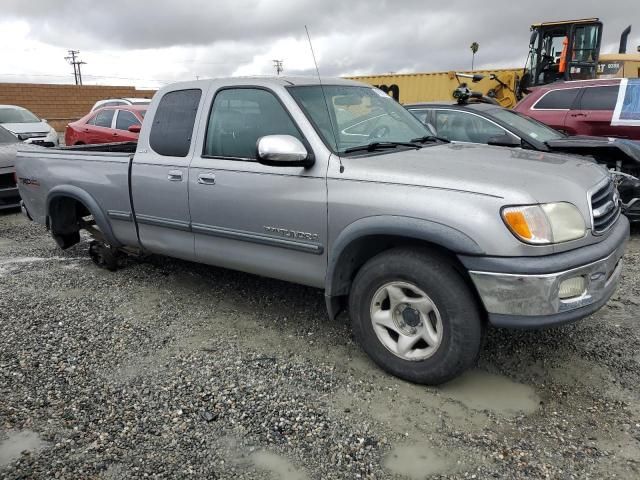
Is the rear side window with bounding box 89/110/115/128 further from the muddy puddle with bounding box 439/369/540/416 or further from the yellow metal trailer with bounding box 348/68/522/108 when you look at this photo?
the muddy puddle with bounding box 439/369/540/416

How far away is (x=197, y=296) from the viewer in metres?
4.64

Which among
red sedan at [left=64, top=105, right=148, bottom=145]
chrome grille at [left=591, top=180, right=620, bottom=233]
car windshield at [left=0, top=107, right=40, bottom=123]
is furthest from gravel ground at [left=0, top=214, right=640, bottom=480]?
car windshield at [left=0, top=107, right=40, bottom=123]

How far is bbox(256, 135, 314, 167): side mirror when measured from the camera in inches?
125

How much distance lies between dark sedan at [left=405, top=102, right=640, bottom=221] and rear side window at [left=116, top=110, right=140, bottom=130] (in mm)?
6432

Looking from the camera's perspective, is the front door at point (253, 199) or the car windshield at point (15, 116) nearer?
the front door at point (253, 199)

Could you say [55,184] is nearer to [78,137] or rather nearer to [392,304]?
[392,304]

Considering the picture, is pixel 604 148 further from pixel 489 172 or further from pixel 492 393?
pixel 492 393

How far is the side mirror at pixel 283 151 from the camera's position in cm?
318

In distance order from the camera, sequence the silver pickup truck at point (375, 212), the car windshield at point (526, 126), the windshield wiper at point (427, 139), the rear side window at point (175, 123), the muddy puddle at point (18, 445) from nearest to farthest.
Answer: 1. the muddy puddle at point (18, 445)
2. the silver pickup truck at point (375, 212)
3. the windshield wiper at point (427, 139)
4. the rear side window at point (175, 123)
5. the car windshield at point (526, 126)

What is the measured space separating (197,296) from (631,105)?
6658 mm

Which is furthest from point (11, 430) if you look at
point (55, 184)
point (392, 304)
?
point (55, 184)

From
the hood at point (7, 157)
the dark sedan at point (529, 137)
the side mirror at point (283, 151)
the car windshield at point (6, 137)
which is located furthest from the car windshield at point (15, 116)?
the side mirror at point (283, 151)

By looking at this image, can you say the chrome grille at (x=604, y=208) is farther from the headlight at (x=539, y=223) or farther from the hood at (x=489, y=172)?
the headlight at (x=539, y=223)

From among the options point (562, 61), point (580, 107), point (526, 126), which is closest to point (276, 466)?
point (526, 126)
